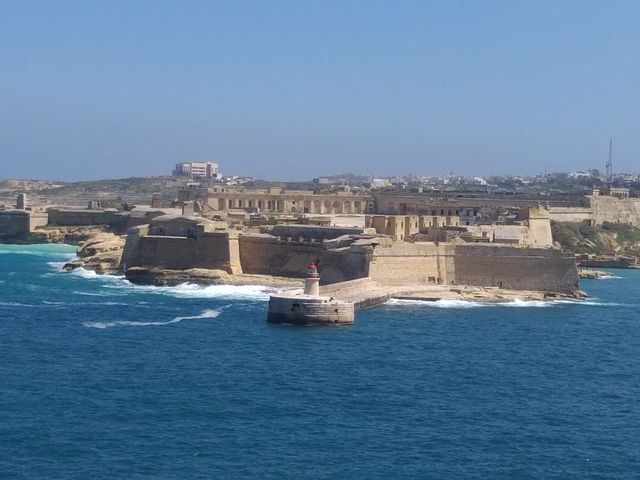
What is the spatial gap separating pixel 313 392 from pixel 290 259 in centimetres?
1997

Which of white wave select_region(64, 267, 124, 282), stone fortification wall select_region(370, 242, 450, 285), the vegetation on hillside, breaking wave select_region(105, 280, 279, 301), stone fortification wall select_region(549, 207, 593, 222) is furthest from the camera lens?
stone fortification wall select_region(549, 207, 593, 222)

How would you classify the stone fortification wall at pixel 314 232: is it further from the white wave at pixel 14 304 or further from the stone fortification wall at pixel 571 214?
the stone fortification wall at pixel 571 214

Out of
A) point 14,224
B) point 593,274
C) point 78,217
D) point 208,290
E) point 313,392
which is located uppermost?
point 78,217

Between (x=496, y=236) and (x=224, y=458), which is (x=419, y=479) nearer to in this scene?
(x=224, y=458)

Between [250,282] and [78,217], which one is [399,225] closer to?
[250,282]

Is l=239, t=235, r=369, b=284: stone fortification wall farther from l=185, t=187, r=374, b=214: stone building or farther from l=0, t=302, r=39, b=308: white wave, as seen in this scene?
l=185, t=187, r=374, b=214: stone building

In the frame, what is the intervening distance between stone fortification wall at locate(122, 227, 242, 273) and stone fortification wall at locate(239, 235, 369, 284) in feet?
1.94

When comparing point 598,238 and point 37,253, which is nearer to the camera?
point 37,253

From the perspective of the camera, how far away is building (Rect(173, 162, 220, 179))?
6018 inches

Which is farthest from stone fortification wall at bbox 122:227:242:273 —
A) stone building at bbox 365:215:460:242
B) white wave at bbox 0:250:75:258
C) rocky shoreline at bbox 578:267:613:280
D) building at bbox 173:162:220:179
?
building at bbox 173:162:220:179

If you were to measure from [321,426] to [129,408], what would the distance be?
3636 millimetres

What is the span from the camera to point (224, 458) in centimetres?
1930

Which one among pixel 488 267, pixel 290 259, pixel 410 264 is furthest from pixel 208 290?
pixel 488 267

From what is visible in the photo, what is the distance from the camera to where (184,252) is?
4469 centimetres
